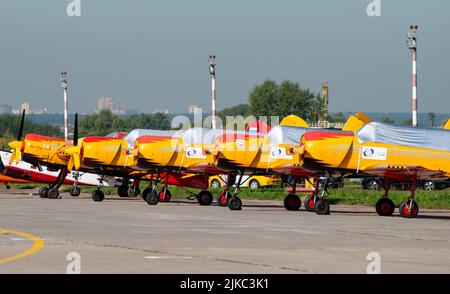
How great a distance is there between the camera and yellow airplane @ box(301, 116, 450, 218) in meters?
31.4

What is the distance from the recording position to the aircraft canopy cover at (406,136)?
3158 centimetres

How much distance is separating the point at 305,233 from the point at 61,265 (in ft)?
28.3

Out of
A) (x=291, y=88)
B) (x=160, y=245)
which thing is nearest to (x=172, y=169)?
(x=160, y=245)

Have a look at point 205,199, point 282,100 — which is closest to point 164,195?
point 205,199

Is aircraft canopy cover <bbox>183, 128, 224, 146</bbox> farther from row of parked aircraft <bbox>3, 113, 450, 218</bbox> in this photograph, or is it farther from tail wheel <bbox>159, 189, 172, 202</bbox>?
tail wheel <bbox>159, 189, 172, 202</bbox>

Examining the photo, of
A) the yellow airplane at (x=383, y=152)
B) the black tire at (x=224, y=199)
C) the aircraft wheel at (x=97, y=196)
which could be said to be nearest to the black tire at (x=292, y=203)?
the black tire at (x=224, y=199)

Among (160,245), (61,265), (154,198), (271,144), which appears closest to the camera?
(61,265)

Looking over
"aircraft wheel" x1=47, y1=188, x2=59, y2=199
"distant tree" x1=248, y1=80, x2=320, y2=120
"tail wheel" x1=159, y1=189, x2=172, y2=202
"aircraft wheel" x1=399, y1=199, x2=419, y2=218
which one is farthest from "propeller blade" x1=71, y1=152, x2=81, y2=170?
"distant tree" x1=248, y1=80, x2=320, y2=120

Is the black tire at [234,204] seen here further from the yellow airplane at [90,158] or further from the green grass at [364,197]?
the green grass at [364,197]

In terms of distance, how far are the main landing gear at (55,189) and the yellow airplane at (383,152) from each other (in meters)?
17.1

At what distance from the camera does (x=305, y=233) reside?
23.0 m

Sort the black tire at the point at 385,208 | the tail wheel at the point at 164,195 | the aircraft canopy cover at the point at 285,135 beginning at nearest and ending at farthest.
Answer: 1. the black tire at the point at 385,208
2. the aircraft canopy cover at the point at 285,135
3. the tail wheel at the point at 164,195

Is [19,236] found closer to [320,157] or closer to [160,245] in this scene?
[160,245]
